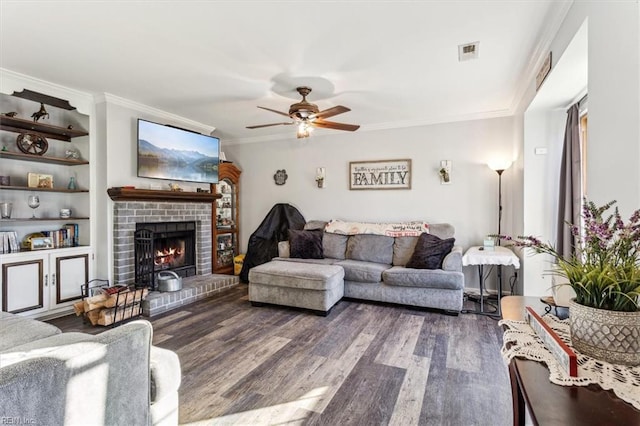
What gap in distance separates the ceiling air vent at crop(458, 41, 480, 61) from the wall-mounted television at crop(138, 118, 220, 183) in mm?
3552

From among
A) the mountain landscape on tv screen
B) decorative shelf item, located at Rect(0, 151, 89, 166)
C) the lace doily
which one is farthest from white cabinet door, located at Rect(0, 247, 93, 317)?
the lace doily

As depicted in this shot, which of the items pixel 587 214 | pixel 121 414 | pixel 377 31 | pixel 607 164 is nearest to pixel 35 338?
pixel 121 414

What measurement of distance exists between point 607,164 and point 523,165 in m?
2.20

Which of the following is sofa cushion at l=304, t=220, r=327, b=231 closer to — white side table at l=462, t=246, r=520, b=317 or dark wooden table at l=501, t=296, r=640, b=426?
white side table at l=462, t=246, r=520, b=317

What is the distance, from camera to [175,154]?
14.5 feet

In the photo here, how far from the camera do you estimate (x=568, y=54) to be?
7.06 ft

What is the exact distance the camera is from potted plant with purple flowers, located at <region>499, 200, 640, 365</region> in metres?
0.89

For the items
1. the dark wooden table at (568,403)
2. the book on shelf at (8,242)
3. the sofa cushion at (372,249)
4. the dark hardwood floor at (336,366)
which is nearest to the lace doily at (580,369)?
the dark wooden table at (568,403)

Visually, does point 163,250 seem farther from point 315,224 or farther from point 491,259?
point 491,259

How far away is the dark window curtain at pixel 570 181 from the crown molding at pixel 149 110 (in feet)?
15.4

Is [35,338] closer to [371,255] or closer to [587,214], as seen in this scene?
[587,214]

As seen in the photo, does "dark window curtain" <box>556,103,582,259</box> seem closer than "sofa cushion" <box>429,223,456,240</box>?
Yes

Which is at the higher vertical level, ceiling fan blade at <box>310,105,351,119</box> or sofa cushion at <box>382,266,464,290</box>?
ceiling fan blade at <box>310,105,351,119</box>

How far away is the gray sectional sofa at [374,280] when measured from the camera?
3.60 metres
